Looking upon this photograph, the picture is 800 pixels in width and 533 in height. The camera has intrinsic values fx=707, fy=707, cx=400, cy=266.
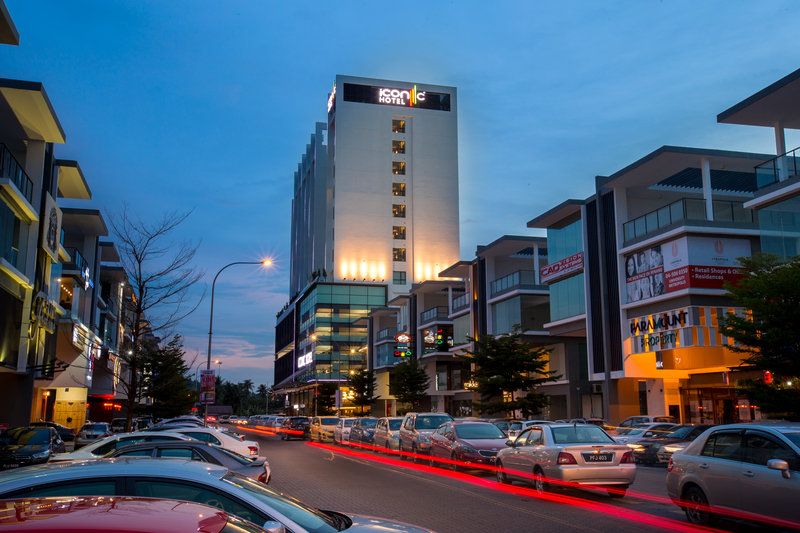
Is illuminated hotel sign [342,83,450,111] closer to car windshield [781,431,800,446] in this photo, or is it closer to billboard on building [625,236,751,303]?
billboard on building [625,236,751,303]

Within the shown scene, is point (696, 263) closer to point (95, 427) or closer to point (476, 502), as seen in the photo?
point (476, 502)

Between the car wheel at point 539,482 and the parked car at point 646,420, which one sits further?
the parked car at point 646,420

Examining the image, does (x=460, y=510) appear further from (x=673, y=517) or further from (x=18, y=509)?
(x=18, y=509)

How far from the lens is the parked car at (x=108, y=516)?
293 centimetres

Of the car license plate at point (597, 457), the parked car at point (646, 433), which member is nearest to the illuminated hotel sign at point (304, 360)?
the parked car at point (646, 433)

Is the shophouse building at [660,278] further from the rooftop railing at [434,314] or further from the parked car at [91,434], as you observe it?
the parked car at [91,434]

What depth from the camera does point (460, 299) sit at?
61875mm

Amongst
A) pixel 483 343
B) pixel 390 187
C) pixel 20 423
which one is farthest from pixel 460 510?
pixel 390 187

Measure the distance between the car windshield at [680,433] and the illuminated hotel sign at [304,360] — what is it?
88.9 metres

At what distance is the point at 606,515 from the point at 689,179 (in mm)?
37769

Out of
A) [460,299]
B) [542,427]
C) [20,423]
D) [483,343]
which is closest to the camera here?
[542,427]

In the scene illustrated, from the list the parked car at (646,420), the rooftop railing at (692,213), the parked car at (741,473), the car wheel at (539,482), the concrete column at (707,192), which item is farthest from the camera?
the rooftop railing at (692,213)

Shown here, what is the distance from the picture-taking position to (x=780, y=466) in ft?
30.0

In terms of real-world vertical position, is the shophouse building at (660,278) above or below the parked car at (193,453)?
above
